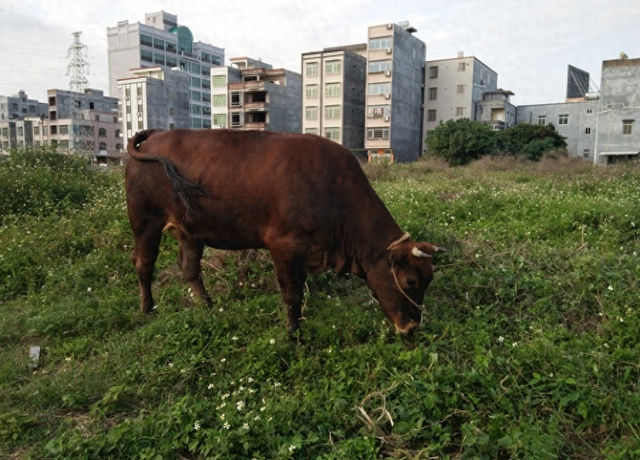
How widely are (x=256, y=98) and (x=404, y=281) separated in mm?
51669

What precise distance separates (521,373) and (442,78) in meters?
53.3

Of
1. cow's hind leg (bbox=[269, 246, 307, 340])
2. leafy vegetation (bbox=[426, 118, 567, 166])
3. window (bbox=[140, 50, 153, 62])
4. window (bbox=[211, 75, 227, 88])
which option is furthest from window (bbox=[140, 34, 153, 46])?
cow's hind leg (bbox=[269, 246, 307, 340])

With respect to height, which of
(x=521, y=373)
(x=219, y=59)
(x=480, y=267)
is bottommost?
(x=521, y=373)

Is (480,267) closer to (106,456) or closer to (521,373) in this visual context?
(521,373)

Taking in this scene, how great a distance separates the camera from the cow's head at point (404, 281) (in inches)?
180

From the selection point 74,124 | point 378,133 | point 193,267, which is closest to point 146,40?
point 74,124

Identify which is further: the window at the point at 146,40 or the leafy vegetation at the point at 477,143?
the window at the point at 146,40

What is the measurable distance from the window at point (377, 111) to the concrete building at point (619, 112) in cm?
1892

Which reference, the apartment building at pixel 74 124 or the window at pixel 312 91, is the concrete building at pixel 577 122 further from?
the apartment building at pixel 74 124

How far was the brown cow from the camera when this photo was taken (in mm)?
4664

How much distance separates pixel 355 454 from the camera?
10.7 feet

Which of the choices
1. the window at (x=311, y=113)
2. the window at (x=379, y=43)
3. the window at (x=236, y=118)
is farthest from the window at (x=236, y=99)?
the window at (x=379, y=43)

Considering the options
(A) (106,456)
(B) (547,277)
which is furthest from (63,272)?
(B) (547,277)

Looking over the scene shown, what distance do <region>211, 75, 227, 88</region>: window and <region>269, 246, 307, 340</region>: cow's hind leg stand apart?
180ft
